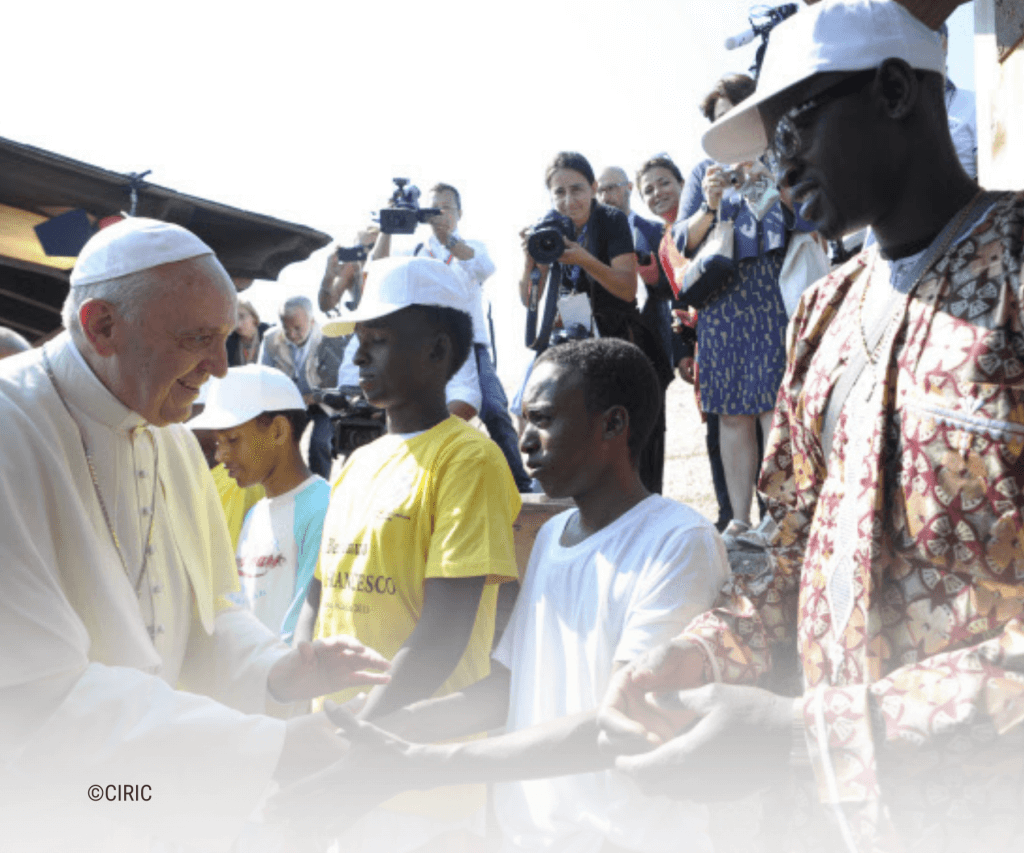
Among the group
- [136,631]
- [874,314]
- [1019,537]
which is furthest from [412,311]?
[1019,537]

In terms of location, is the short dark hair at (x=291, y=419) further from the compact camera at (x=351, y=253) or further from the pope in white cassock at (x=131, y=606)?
the compact camera at (x=351, y=253)

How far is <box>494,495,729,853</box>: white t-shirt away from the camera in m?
2.29

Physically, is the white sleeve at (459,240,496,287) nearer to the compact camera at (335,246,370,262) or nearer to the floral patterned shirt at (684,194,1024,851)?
the compact camera at (335,246,370,262)

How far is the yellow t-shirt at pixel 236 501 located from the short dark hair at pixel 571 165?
2361 millimetres

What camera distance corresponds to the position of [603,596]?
8.15 feet

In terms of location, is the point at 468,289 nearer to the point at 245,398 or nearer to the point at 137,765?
the point at 245,398

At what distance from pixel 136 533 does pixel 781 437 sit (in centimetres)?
173

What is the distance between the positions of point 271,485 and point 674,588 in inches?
93.5

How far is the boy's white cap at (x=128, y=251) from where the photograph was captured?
258 centimetres

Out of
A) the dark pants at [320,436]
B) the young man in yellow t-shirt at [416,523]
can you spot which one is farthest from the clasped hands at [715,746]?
the dark pants at [320,436]

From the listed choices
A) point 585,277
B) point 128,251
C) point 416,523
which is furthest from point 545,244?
point 128,251

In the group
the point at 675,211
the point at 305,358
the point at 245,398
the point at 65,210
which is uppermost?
the point at 65,210

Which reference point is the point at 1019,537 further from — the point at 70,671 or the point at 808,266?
the point at 808,266

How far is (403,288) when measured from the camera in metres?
3.38
